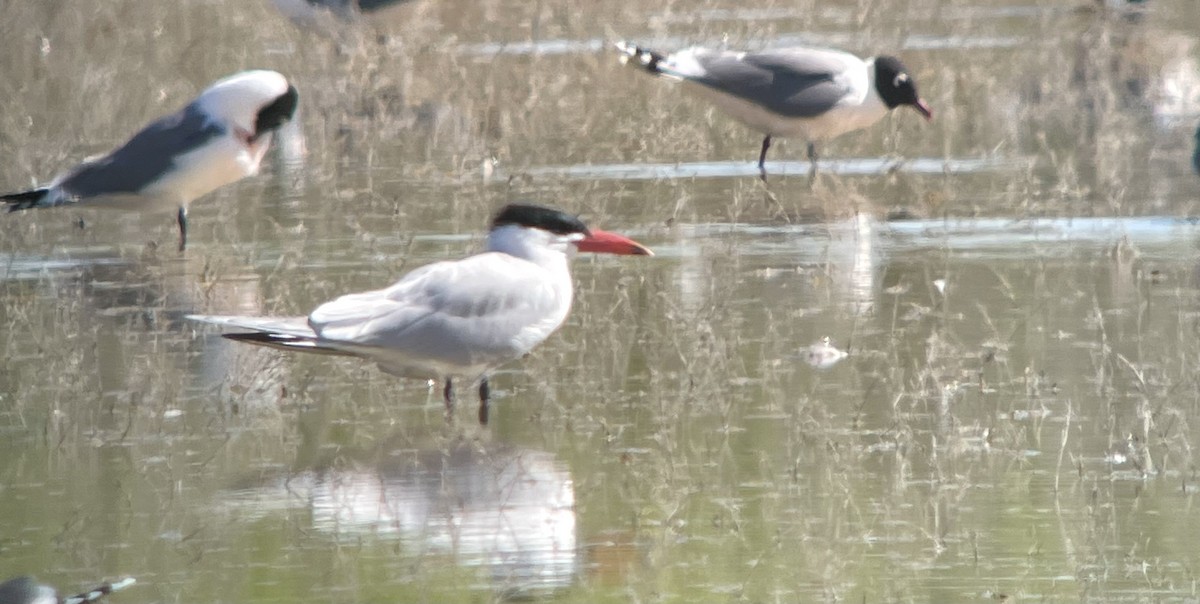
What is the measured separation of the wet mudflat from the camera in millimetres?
5102

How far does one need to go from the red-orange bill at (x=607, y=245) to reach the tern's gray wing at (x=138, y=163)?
10.7 ft

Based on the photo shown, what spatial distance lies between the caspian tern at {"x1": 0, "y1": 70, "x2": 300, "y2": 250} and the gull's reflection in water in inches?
159

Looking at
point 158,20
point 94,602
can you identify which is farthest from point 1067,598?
point 158,20

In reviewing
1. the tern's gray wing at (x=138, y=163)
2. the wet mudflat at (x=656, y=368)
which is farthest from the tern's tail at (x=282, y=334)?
the tern's gray wing at (x=138, y=163)

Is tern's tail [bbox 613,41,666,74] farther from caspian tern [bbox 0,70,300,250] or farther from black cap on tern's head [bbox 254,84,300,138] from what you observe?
caspian tern [bbox 0,70,300,250]

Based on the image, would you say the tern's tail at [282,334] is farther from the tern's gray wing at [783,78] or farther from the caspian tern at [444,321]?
the tern's gray wing at [783,78]

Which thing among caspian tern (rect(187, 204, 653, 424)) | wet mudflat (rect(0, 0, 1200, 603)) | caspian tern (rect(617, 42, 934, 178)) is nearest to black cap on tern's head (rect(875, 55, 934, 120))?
caspian tern (rect(617, 42, 934, 178))

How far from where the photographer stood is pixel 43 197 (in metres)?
9.88

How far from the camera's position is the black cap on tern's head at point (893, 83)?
39.1ft

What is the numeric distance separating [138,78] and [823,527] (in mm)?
10791

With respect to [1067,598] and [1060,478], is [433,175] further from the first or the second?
[1067,598]

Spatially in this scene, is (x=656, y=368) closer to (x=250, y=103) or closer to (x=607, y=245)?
(x=607, y=245)

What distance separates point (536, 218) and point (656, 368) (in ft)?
2.14

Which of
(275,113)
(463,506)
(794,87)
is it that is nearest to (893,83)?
(794,87)
